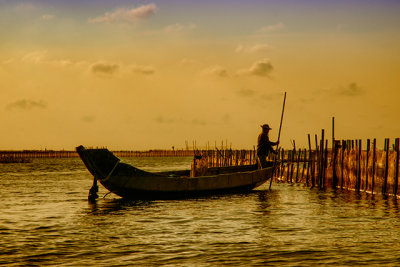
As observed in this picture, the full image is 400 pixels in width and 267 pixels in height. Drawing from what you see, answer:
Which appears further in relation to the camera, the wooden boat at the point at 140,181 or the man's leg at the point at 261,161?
the man's leg at the point at 261,161

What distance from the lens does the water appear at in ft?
36.0

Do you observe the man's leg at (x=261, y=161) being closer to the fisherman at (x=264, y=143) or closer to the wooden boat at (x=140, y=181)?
the fisherman at (x=264, y=143)

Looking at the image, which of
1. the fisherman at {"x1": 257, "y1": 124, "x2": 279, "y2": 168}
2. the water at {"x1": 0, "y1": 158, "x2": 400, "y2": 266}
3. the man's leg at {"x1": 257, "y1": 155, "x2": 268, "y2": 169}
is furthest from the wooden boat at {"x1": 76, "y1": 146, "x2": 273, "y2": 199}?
the man's leg at {"x1": 257, "y1": 155, "x2": 268, "y2": 169}

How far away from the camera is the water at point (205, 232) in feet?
36.0

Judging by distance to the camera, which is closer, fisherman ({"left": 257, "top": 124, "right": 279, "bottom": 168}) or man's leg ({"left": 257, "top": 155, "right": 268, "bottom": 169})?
fisherman ({"left": 257, "top": 124, "right": 279, "bottom": 168})

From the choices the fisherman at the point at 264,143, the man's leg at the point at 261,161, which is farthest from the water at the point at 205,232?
the man's leg at the point at 261,161

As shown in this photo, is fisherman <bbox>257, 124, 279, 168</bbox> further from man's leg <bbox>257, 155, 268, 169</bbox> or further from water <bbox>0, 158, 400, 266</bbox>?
water <bbox>0, 158, 400, 266</bbox>

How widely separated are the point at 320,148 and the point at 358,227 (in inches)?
415

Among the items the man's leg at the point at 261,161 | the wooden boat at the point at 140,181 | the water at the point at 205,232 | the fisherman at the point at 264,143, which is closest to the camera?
the water at the point at 205,232

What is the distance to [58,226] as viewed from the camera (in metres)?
15.5

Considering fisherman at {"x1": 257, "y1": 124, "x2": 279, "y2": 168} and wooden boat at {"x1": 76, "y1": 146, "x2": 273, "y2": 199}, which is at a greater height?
fisherman at {"x1": 257, "y1": 124, "x2": 279, "y2": 168}

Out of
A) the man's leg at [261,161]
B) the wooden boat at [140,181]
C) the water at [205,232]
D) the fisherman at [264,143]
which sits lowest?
the water at [205,232]

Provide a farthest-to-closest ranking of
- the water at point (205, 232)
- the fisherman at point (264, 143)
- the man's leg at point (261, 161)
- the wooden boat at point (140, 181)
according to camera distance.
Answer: the man's leg at point (261, 161), the fisherman at point (264, 143), the wooden boat at point (140, 181), the water at point (205, 232)

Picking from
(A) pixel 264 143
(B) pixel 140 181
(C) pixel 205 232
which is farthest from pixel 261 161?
(C) pixel 205 232
